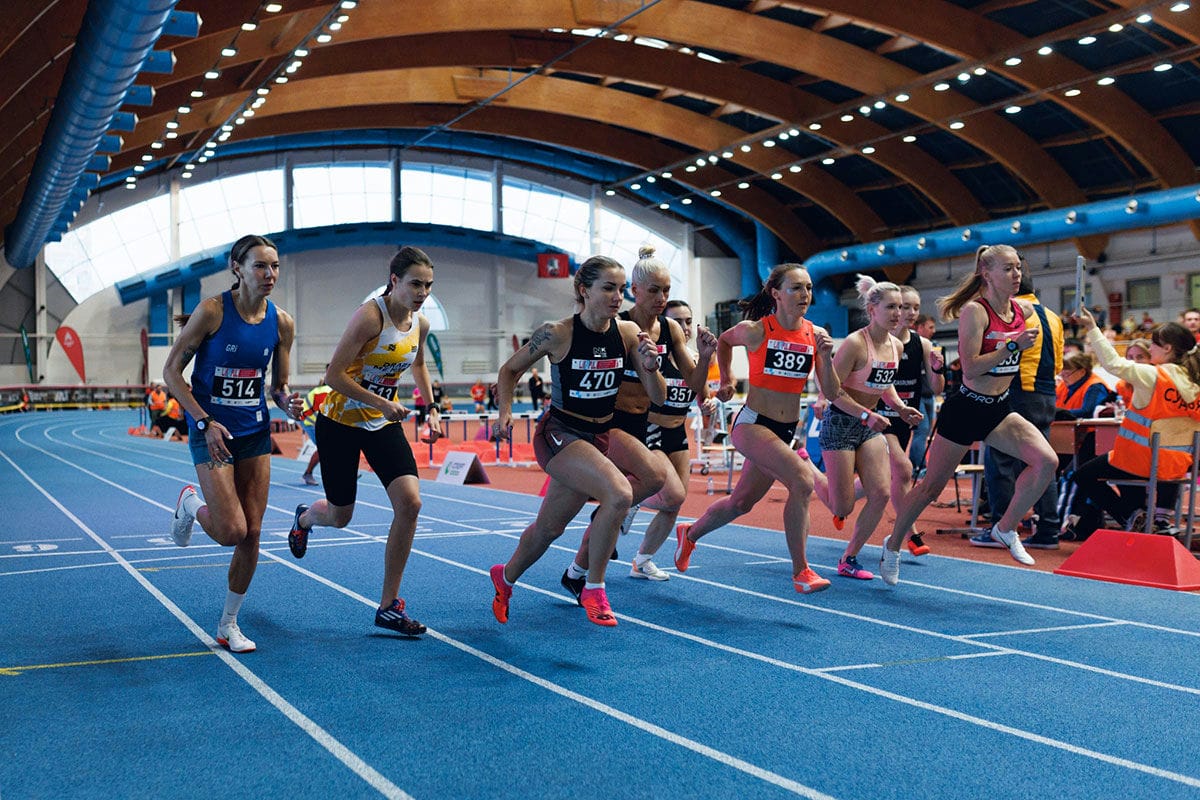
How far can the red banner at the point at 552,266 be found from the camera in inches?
1821

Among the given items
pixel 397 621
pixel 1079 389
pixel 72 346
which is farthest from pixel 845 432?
pixel 72 346

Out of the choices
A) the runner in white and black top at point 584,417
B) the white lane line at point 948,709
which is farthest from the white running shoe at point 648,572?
the runner in white and black top at point 584,417

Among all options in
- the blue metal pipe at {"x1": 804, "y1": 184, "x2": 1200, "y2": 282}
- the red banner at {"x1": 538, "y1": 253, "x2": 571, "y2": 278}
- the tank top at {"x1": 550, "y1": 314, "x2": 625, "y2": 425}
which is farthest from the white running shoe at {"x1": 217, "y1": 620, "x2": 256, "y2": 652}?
the red banner at {"x1": 538, "y1": 253, "x2": 571, "y2": 278}

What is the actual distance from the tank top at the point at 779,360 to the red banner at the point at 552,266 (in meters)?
39.9

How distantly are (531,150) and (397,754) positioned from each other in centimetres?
4038

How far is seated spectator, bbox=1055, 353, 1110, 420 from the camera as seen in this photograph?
11.0 m

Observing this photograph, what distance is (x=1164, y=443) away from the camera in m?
8.30

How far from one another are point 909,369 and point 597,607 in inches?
143

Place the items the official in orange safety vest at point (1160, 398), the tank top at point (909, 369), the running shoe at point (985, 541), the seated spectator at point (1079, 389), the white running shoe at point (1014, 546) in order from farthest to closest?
1. the seated spectator at point (1079, 389)
2. the running shoe at point (985, 541)
3. the official in orange safety vest at point (1160, 398)
4. the tank top at point (909, 369)
5. the white running shoe at point (1014, 546)

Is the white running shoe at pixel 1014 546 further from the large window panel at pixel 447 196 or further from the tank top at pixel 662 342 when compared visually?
the large window panel at pixel 447 196

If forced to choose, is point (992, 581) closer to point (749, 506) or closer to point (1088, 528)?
point (749, 506)

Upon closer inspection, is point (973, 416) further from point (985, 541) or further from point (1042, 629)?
point (985, 541)

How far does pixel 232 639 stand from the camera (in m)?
5.28

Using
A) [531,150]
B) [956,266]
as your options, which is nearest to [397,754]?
[956,266]
